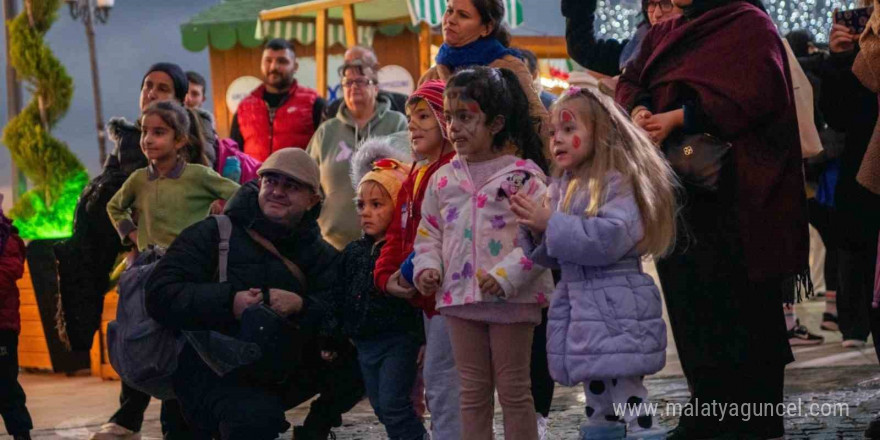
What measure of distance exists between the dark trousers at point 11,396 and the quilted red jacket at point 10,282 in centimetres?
7

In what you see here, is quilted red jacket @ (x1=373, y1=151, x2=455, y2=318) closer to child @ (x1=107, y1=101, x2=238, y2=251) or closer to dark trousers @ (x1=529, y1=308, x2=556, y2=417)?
dark trousers @ (x1=529, y1=308, x2=556, y2=417)

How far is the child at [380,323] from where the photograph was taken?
19.5 ft

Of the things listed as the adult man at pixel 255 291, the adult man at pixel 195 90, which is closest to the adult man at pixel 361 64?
the adult man at pixel 195 90

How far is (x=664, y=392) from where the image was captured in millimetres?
8008

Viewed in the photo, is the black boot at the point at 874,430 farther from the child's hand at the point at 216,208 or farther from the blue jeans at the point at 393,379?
the child's hand at the point at 216,208

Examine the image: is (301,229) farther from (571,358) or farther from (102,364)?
(102,364)

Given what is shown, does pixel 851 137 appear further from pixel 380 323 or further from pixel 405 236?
pixel 380 323

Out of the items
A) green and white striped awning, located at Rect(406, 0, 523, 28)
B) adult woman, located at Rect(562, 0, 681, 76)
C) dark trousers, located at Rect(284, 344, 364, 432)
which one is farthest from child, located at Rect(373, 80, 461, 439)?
green and white striped awning, located at Rect(406, 0, 523, 28)

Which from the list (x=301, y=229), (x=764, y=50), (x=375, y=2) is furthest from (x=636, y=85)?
(x=375, y=2)

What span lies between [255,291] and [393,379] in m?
0.64

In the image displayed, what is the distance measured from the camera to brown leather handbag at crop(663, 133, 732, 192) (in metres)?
5.71

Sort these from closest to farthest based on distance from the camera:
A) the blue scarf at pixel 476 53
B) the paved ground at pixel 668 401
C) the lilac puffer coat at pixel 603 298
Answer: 1. the lilac puffer coat at pixel 603 298
2. the blue scarf at pixel 476 53
3. the paved ground at pixel 668 401

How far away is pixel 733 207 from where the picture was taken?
19.1 ft

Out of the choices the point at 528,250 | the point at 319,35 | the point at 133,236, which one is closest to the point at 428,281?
the point at 528,250
